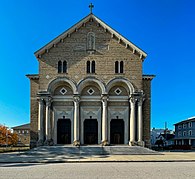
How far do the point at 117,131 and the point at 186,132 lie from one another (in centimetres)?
3991

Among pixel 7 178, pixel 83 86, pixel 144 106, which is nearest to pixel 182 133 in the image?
pixel 144 106

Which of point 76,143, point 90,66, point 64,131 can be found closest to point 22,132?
point 64,131

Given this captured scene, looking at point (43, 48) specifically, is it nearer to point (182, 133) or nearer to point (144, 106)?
point (144, 106)

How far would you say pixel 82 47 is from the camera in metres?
34.8

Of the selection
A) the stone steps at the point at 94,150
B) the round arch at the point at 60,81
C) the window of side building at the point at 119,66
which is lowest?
the stone steps at the point at 94,150

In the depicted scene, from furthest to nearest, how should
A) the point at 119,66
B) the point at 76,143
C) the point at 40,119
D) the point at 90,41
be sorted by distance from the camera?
the point at 90,41
the point at 119,66
the point at 40,119
the point at 76,143

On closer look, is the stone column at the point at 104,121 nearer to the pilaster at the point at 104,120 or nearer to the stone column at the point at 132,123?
the pilaster at the point at 104,120

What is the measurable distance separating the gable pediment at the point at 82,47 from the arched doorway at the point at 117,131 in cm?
991

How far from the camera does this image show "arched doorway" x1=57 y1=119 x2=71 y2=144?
113ft

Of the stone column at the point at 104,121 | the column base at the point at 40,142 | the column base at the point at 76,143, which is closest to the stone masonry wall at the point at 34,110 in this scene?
the column base at the point at 40,142

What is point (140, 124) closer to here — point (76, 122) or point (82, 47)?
point (76, 122)

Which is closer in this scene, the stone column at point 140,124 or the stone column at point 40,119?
the stone column at point 140,124

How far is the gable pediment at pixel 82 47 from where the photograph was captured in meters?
34.6

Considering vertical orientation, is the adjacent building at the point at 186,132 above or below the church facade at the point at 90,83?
below
